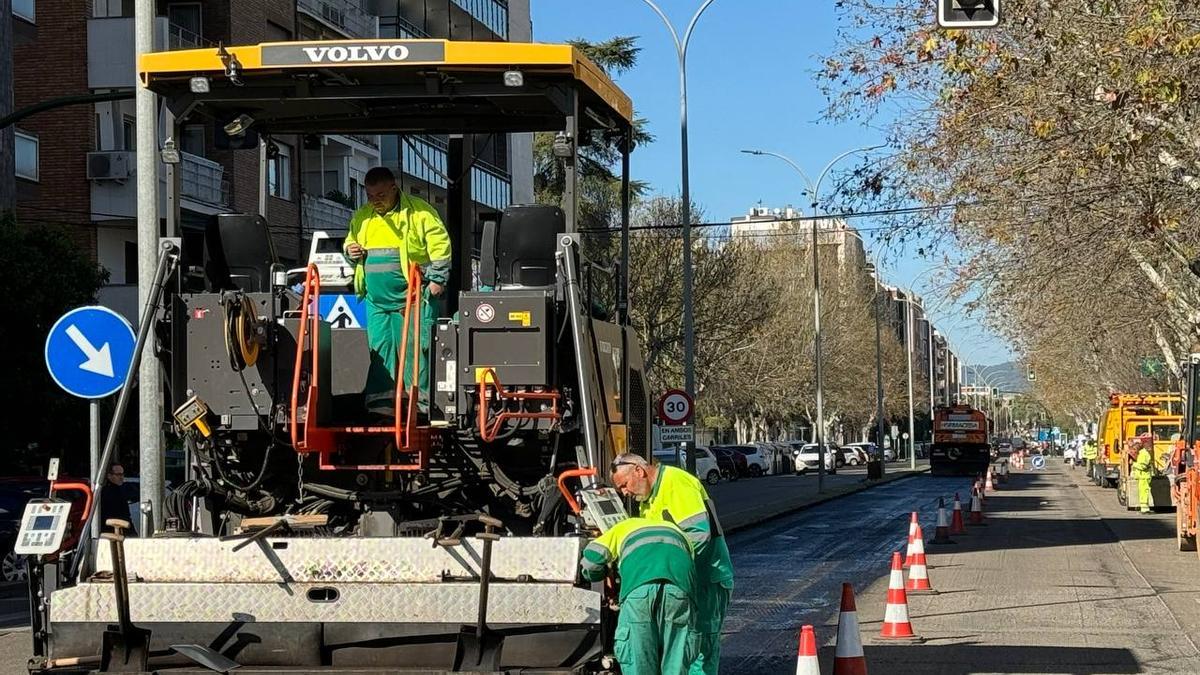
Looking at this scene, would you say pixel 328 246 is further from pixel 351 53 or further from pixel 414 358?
pixel 414 358

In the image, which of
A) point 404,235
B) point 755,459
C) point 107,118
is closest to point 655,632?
point 404,235

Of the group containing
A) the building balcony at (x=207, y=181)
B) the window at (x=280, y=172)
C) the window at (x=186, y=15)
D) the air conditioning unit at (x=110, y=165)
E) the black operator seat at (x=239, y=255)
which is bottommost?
the black operator seat at (x=239, y=255)

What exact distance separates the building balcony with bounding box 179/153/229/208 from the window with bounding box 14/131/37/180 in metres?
3.13

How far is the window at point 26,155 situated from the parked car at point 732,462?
34.7 metres

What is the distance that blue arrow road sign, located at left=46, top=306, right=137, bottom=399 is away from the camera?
1385 cm

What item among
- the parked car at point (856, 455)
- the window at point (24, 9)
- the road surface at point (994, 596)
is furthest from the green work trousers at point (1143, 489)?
the parked car at point (856, 455)

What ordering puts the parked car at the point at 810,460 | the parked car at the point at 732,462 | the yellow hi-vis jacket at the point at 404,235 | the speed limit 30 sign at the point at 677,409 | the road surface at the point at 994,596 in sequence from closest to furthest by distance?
the yellow hi-vis jacket at the point at 404,235
the road surface at the point at 994,596
the speed limit 30 sign at the point at 677,409
the parked car at the point at 732,462
the parked car at the point at 810,460

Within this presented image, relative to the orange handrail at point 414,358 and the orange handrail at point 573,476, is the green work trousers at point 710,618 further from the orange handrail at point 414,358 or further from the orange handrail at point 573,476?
the orange handrail at point 414,358

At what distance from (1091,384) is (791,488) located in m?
36.1

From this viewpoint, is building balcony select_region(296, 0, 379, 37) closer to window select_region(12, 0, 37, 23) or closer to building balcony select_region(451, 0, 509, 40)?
building balcony select_region(451, 0, 509, 40)

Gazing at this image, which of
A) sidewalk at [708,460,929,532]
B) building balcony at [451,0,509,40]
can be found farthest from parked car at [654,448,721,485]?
building balcony at [451,0,509,40]

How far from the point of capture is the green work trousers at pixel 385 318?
27.6ft

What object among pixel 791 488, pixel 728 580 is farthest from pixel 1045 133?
pixel 791 488

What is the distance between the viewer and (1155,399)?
168 feet
